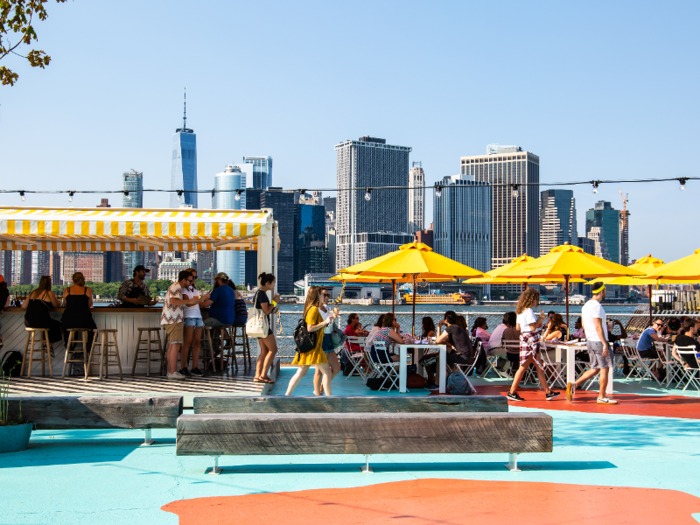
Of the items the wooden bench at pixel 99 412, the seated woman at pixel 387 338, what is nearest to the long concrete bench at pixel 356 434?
the wooden bench at pixel 99 412

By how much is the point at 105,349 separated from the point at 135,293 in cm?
122

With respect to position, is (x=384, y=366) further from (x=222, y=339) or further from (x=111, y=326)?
(x=111, y=326)

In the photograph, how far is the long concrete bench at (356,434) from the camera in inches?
191

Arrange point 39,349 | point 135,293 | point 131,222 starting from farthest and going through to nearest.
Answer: point 135,293
point 39,349
point 131,222

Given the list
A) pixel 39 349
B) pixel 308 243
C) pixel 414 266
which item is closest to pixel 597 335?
pixel 414 266

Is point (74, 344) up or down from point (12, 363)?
up

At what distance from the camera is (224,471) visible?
5.23m

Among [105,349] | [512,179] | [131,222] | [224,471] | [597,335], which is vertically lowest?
[224,471]

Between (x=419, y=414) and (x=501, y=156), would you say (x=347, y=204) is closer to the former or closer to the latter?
(x=501, y=156)

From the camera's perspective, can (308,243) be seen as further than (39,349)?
Yes

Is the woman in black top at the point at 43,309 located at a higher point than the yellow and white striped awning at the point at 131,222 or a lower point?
lower

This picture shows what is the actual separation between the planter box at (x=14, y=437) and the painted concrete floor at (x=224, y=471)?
9 centimetres

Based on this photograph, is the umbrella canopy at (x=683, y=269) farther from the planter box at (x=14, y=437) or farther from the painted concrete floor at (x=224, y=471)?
the planter box at (x=14, y=437)

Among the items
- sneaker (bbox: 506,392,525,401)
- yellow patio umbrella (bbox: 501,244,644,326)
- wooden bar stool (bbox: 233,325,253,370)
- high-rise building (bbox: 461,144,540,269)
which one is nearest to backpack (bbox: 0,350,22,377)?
wooden bar stool (bbox: 233,325,253,370)
